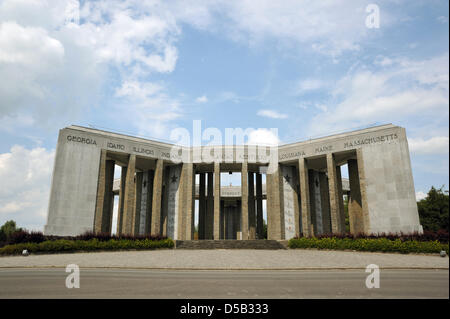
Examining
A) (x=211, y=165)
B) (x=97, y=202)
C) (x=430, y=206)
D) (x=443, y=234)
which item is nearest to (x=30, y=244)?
(x=97, y=202)

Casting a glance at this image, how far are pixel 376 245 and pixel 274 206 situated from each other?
1453 cm

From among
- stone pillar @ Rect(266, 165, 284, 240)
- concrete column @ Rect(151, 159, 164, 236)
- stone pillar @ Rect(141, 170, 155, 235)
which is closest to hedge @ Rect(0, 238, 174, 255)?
concrete column @ Rect(151, 159, 164, 236)

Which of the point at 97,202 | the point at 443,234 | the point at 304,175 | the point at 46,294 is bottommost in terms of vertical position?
the point at 46,294

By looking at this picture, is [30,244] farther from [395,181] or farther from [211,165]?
[395,181]

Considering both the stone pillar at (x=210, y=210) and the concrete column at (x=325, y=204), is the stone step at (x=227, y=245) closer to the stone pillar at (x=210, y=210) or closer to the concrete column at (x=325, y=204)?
the concrete column at (x=325, y=204)

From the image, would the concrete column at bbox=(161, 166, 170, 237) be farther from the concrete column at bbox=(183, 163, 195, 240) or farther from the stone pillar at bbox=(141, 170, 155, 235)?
the concrete column at bbox=(183, 163, 195, 240)

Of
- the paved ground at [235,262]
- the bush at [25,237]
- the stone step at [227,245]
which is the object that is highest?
the bush at [25,237]

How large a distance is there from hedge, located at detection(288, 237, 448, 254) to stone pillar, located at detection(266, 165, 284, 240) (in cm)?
584

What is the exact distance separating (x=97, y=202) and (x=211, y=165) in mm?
14583

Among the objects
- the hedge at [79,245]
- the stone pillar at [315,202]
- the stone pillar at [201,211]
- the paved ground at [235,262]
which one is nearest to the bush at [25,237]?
the hedge at [79,245]

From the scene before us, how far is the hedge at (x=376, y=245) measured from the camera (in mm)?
23047

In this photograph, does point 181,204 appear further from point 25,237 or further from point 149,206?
point 25,237

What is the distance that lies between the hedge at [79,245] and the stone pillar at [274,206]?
13.4m
